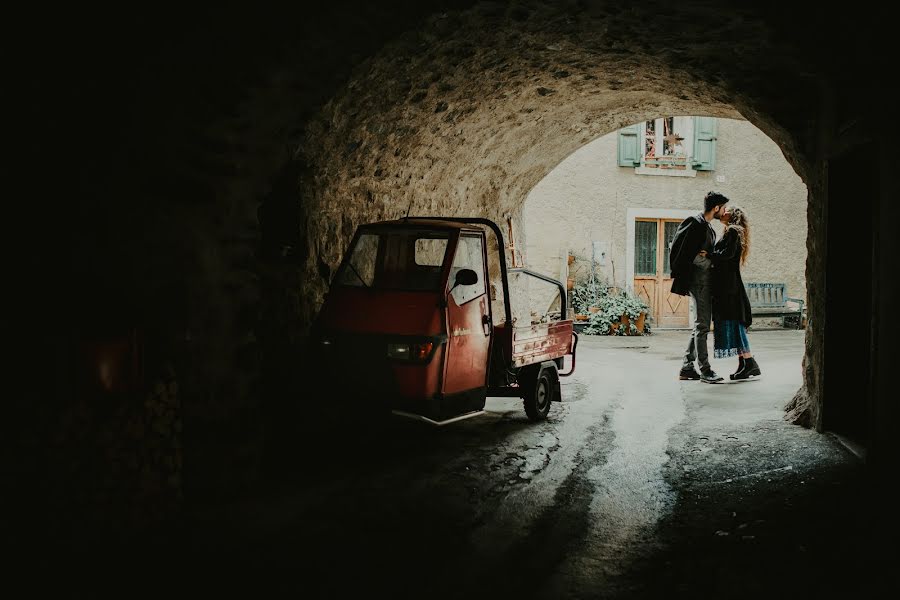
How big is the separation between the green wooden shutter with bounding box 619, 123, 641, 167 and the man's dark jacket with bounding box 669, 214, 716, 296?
8108 mm

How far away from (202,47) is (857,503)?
4245 millimetres

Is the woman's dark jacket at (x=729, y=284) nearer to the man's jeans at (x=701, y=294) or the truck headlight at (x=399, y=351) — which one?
the man's jeans at (x=701, y=294)

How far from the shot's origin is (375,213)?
7.08 meters

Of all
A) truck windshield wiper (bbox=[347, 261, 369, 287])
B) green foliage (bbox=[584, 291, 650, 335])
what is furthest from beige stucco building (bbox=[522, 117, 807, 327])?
truck windshield wiper (bbox=[347, 261, 369, 287])

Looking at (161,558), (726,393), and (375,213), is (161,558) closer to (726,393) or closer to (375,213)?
(375,213)

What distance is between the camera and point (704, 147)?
16.0 m

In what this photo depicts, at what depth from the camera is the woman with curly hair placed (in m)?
7.80

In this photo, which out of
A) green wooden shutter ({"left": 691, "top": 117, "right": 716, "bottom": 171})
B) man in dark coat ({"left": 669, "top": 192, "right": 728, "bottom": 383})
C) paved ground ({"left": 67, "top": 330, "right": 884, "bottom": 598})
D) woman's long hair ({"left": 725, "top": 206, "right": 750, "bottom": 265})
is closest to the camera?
paved ground ({"left": 67, "top": 330, "right": 884, "bottom": 598})

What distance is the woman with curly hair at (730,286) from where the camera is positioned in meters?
7.80

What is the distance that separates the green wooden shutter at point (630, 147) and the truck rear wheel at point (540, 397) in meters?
9.99

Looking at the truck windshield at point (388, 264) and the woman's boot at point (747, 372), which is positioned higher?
the truck windshield at point (388, 264)

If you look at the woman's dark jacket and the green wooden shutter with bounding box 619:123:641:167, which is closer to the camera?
the woman's dark jacket

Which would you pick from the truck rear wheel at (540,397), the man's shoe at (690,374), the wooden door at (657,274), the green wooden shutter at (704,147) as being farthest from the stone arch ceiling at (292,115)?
the green wooden shutter at (704,147)

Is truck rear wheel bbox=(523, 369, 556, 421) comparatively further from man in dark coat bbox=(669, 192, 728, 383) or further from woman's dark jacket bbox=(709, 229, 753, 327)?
woman's dark jacket bbox=(709, 229, 753, 327)
